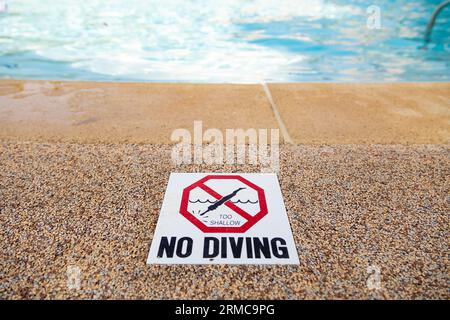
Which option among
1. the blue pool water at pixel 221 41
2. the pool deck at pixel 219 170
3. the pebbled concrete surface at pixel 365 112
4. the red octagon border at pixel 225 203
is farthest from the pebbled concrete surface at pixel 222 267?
the blue pool water at pixel 221 41

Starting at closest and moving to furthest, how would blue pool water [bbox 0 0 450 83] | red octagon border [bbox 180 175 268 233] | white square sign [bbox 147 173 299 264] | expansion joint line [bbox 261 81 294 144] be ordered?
white square sign [bbox 147 173 299 264], red octagon border [bbox 180 175 268 233], expansion joint line [bbox 261 81 294 144], blue pool water [bbox 0 0 450 83]

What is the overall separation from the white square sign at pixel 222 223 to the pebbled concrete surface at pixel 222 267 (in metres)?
0.07

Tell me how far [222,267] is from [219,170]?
1.16m

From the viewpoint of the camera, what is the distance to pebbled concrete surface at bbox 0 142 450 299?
2.05 meters

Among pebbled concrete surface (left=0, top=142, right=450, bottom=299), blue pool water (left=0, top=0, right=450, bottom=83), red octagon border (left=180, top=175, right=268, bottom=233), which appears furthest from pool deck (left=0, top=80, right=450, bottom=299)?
blue pool water (left=0, top=0, right=450, bottom=83)

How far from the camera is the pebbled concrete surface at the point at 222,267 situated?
6.74 feet

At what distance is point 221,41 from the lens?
11812mm

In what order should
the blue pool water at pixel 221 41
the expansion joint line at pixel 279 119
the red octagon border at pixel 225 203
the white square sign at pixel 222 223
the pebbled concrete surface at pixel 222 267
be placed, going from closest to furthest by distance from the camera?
the pebbled concrete surface at pixel 222 267 < the white square sign at pixel 222 223 < the red octagon border at pixel 225 203 < the expansion joint line at pixel 279 119 < the blue pool water at pixel 221 41

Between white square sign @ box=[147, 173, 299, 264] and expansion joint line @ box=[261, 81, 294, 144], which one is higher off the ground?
expansion joint line @ box=[261, 81, 294, 144]

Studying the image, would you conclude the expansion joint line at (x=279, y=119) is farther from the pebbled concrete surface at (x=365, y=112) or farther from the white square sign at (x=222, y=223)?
the white square sign at (x=222, y=223)

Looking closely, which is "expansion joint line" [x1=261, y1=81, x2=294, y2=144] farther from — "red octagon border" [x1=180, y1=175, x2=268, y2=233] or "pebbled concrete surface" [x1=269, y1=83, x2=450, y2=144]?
"red octagon border" [x1=180, y1=175, x2=268, y2=233]

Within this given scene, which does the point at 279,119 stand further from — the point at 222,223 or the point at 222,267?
the point at 222,267

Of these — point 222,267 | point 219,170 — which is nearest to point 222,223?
point 222,267

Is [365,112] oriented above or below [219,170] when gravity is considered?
above
